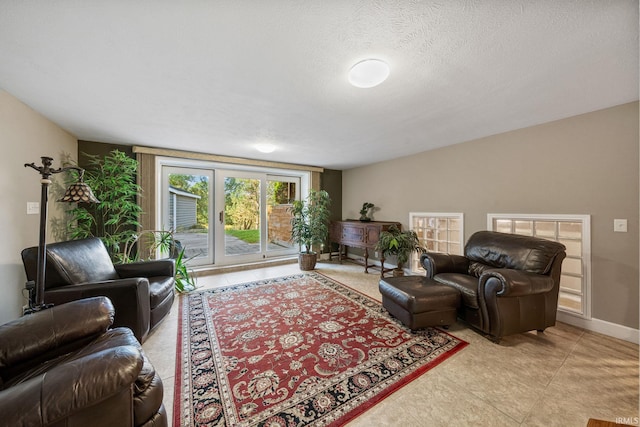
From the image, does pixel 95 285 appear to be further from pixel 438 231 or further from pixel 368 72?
pixel 438 231

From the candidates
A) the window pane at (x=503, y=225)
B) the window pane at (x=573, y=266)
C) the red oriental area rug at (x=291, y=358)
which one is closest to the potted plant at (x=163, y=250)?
the red oriental area rug at (x=291, y=358)

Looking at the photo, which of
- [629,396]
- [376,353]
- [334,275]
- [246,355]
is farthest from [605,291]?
[246,355]

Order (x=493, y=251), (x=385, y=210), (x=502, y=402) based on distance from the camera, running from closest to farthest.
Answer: (x=502, y=402)
(x=493, y=251)
(x=385, y=210)

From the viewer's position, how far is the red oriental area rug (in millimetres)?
1331

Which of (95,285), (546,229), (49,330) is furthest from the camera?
(546,229)

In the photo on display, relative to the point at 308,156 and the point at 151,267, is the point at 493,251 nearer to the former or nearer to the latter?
the point at 308,156

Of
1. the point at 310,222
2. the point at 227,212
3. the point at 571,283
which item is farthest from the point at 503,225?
the point at 227,212

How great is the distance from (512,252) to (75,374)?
10.9 feet

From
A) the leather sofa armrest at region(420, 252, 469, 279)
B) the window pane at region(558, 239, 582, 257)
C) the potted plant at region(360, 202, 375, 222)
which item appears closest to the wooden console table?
the potted plant at region(360, 202, 375, 222)

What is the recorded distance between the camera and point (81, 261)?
197 cm

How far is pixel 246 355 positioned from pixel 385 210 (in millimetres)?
3579

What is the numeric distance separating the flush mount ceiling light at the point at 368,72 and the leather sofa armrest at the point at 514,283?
1935mm

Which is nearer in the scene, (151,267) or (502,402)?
(502,402)

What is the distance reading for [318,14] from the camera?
113 centimetres
